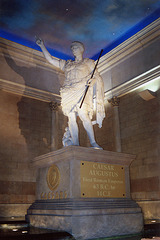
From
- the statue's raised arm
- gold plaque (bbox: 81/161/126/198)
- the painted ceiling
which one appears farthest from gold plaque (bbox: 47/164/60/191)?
the painted ceiling

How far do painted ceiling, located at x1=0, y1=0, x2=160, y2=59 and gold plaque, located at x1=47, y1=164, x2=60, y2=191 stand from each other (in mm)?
6317

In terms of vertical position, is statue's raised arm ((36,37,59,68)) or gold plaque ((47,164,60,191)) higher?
statue's raised arm ((36,37,59,68))

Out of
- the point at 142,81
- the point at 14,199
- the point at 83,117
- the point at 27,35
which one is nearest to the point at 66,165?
the point at 83,117

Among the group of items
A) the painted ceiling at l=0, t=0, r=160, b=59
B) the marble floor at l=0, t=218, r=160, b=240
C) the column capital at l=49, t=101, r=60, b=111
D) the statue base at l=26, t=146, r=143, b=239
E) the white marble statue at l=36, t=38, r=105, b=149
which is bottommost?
the marble floor at l=0, t=218, r=160, b=240

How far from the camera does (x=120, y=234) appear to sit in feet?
13.1

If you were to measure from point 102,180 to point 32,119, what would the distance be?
5.81 meters

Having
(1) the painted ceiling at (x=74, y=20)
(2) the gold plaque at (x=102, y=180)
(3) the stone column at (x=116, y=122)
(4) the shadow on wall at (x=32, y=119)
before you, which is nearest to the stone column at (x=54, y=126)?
(4) the shadow on wall at (x=32, y=119)

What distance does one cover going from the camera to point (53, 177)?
14.6ft

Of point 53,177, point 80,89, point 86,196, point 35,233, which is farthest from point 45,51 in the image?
point 35,233

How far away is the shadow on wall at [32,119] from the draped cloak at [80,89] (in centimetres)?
460

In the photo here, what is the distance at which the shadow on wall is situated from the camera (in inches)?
365

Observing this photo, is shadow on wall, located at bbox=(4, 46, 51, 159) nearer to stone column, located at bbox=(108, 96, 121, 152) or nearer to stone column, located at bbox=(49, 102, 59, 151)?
stone column, located at bbox=(49, 102, 59, 151)

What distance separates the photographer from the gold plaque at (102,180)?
4.08 metres

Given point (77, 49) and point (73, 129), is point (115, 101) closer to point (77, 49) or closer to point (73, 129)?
point (77, 49)
